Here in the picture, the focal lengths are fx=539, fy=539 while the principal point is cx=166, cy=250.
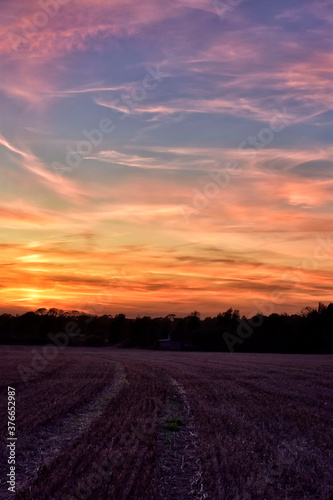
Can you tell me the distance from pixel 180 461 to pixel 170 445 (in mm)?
1512

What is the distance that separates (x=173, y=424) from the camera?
15.3 meters

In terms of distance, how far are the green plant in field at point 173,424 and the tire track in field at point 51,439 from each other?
218 centimetres

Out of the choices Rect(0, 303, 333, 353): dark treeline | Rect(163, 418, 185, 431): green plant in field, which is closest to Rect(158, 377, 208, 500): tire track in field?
Rect(163, 418, 185, 431): green plant in field

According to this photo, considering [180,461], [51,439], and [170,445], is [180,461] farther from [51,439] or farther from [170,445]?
[51,439]

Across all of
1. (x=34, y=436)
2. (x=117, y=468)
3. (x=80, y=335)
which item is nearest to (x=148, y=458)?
(x=117, y=468)

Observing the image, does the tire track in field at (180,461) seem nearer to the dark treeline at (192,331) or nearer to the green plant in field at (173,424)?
the green plant in field at (173,424)

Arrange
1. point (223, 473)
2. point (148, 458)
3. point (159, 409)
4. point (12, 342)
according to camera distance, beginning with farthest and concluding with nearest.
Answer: point (12, 342) < point (159, 409) < point (148, 458) < point (223, 473)

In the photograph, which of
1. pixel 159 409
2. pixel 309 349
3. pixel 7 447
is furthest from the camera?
pixel 309 349

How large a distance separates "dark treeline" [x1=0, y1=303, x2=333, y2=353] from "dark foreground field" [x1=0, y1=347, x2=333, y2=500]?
96.5 meters

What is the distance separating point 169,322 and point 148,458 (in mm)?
138770

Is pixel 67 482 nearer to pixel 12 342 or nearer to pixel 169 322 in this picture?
pixel 12 342

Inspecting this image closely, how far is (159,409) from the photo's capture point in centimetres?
1831

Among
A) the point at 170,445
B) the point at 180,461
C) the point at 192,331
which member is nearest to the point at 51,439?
the point at 170,445

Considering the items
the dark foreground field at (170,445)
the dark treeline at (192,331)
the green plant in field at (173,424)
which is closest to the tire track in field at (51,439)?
the dark foreground field at (170,445)
